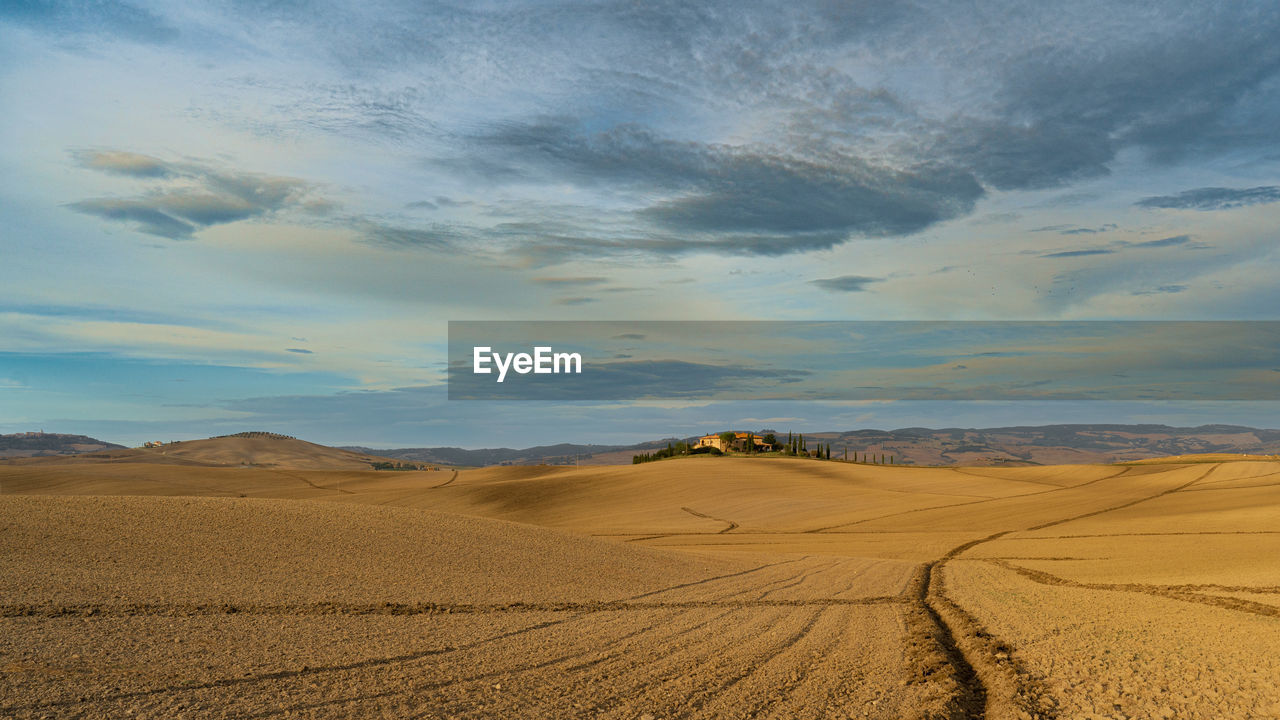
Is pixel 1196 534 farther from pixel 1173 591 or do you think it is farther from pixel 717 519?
pixel 717 519

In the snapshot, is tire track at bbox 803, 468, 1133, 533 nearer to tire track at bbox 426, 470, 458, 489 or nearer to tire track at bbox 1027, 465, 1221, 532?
tire track at bbox 1027, 465, 1221, 532

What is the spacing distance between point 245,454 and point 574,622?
4629 inches

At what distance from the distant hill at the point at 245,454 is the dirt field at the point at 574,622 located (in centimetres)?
8883

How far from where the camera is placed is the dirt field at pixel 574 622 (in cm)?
879

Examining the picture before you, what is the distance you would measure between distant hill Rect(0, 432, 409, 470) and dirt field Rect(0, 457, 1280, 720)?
291ft

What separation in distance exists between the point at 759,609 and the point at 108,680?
421 inches

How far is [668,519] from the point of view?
46.2 m

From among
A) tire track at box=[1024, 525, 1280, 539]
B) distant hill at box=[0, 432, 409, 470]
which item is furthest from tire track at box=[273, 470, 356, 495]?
tire track at box=[1024, 525, 1280, 539]

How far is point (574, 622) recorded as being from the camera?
12992 millimetres

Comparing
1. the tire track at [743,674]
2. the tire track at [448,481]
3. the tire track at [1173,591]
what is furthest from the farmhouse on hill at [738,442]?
the tire track at [743,674]

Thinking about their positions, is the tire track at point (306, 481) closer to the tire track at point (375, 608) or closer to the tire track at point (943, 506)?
the tire track at point (943, 506)

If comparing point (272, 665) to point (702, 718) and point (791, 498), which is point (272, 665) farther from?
point (791, 498)

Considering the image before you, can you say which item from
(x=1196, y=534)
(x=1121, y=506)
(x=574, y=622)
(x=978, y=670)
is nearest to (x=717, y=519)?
(x=1196, y=534)

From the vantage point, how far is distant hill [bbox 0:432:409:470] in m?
103
